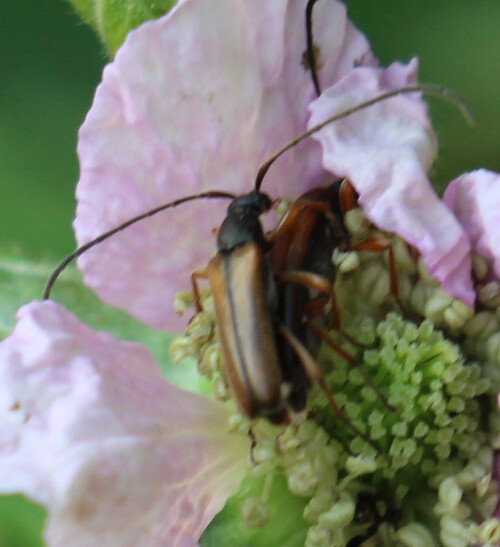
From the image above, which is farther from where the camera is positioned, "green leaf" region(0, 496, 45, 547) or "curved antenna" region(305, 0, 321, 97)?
"green leaf" region(0, 496, 45, 547)

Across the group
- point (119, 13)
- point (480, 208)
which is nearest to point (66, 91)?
point (119, 13)

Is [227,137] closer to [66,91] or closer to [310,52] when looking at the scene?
[310,52]

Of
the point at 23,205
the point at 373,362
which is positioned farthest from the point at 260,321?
the point at 23,205

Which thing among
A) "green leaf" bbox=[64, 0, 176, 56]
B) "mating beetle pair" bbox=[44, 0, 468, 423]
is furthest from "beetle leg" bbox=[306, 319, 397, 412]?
"green leaf" bbox=[64, 0, 176, 56]

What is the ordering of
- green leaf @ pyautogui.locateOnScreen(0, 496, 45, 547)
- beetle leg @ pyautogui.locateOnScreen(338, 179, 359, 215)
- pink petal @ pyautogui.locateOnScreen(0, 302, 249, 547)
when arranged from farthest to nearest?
green leaf @ pyautogui.locateOnScreen(0, 496, 45, 547) < beetle leg @ pyautogui.locateOnScreen(338, 179, 359, 215) < pink petal @ pyautogui.locateOnScreen(0, 302, 249, 547)

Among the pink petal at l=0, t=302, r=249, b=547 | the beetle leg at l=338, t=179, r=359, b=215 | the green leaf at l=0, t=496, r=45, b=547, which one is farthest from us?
the green leaf at l=0, t=496, r=45, b=547

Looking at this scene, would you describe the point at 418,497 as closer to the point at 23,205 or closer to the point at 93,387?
the point at 93,387

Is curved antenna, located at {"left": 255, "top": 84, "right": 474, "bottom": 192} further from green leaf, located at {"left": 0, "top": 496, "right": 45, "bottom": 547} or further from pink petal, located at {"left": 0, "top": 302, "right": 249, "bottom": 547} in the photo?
green leaf, located at {"left": 0, "top": 496, "right": 45, "bottom": 547}
